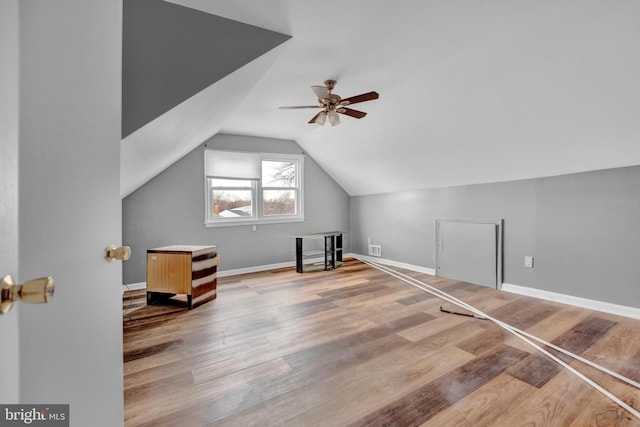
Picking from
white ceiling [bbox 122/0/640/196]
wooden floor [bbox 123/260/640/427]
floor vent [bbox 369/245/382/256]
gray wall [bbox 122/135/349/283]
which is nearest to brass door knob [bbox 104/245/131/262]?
wooden floor [bbox 123/260/640/427]

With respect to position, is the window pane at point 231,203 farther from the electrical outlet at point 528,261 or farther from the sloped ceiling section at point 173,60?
the electrical outlet at point 528,261

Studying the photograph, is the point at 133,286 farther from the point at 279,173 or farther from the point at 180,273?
the point at 279,173

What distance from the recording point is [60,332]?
60cm

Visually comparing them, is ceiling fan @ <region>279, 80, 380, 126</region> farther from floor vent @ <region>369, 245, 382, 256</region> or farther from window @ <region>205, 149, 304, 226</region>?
floor vent @ <region>369, 245, 382, 256</region>

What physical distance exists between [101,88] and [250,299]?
10.1ft

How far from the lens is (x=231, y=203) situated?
4.95 meters

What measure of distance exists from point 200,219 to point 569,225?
478 cm

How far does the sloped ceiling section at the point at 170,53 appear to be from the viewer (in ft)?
5.76

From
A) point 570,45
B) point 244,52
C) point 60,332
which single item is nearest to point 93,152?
point 60,332

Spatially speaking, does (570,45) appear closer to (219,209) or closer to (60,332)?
(60,332)

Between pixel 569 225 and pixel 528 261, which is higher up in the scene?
pixel 569 225

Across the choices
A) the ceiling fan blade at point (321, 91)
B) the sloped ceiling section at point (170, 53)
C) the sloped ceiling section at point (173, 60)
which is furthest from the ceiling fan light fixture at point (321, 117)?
the sloped ceiling section at point (170, 53)

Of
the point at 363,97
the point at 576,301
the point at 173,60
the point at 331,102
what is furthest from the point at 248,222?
the point at 576,301

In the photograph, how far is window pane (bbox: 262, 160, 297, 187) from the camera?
525 cm
